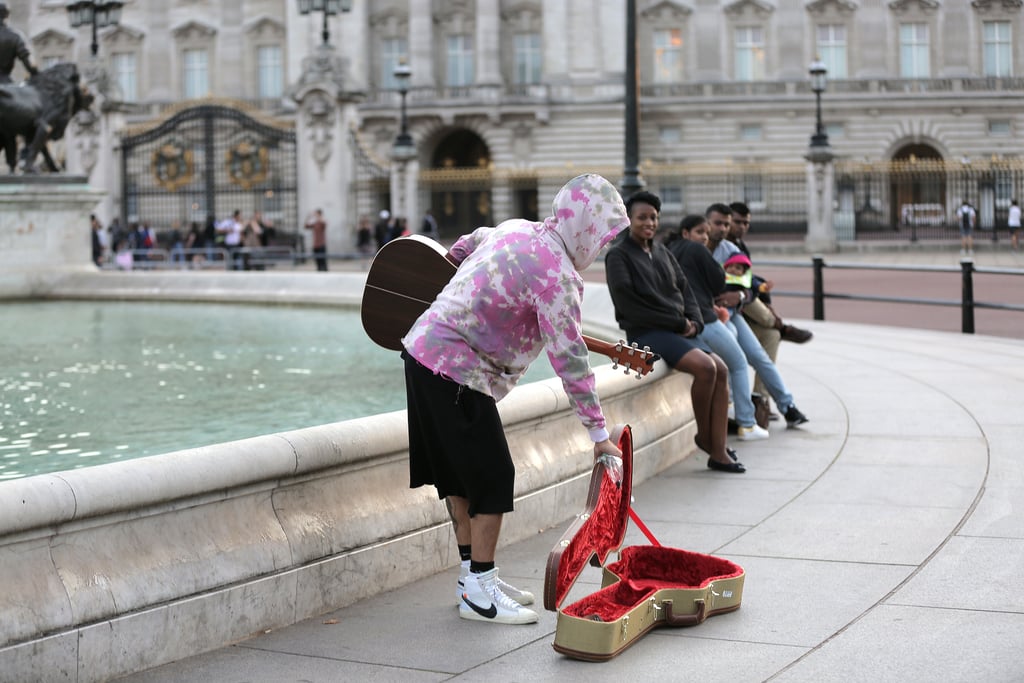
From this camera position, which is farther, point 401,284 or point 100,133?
point 100,133

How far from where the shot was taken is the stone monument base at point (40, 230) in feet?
67.4

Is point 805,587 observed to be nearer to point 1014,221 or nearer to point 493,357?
point 493,357

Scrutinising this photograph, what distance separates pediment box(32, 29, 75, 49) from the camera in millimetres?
66938

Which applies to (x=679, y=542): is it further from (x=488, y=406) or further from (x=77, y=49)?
(x=77, y=49)

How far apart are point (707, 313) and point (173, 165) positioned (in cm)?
2844

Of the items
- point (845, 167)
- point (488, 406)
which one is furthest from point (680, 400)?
point (845, 167)

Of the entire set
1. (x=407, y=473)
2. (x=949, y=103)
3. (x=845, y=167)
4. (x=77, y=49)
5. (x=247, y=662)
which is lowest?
(x=247, y=662)

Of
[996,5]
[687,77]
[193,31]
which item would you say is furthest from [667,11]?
[193,31]

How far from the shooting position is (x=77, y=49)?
6462 cm

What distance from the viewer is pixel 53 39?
67312 mm

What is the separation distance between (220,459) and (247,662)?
74 centimetres

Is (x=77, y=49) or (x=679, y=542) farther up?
(x=77, y=49)

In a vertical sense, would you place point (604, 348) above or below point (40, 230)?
below

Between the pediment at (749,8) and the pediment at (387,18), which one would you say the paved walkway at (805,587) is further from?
the pediment at (387,18)
